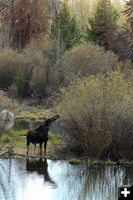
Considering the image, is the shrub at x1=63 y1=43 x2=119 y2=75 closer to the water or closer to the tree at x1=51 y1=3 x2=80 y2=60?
the tree at x1=51 y1=3 x2=80 y2=60

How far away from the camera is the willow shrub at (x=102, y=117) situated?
2130 centimetres

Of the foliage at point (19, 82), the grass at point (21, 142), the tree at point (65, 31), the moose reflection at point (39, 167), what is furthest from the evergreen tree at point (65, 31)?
the moose reflection at point (39, 167)

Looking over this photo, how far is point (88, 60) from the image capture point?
45688 mm

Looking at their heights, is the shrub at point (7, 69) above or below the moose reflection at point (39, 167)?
above

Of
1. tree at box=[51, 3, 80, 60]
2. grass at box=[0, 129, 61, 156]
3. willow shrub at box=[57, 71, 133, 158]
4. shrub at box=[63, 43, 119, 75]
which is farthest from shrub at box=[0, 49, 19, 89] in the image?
willow shrub at box=[57, 71, 133, 158]

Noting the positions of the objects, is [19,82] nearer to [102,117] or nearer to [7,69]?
[7,69]

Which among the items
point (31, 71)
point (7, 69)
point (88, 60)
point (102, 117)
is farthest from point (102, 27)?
point (102, 117)

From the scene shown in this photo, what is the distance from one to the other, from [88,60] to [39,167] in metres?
25.8

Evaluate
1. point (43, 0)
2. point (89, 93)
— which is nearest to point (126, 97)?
point (89, 93)

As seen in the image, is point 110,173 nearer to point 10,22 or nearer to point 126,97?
point 126,97

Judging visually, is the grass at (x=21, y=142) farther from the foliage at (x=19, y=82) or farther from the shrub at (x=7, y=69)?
the shrub at (x=7, y=69)

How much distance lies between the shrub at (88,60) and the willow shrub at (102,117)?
72.0 ft

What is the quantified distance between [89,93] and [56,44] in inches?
1236

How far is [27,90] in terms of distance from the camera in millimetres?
50875
